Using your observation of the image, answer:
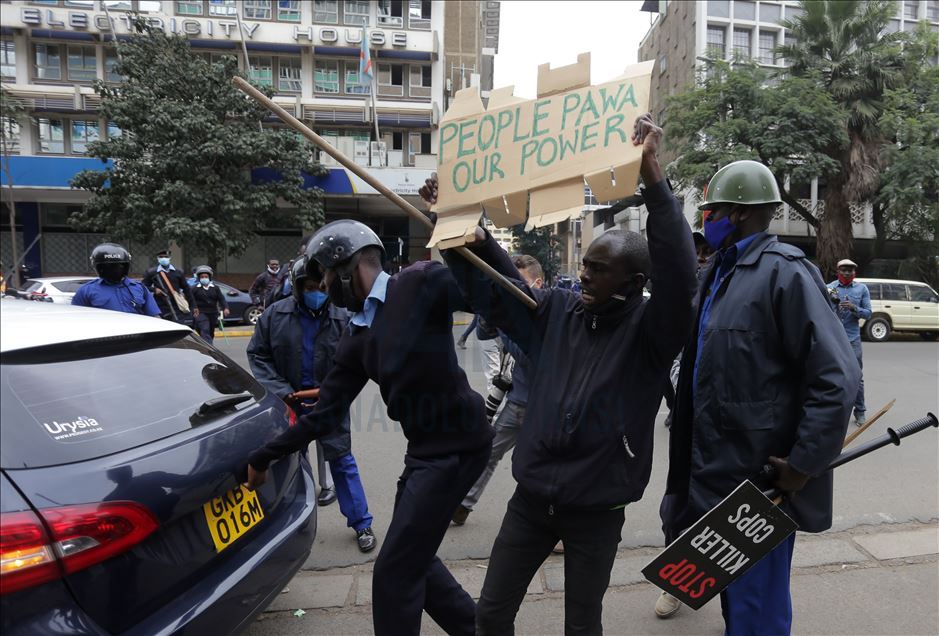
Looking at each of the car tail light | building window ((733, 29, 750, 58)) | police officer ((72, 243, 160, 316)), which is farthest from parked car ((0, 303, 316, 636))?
building window ((733, 29, 750, 58))

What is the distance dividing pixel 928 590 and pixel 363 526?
3.02 meters

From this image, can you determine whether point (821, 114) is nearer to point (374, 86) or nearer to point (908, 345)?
point (908, 345)

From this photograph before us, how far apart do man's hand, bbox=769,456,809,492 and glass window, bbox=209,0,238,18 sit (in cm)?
2830

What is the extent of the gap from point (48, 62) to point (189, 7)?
19.7 ft

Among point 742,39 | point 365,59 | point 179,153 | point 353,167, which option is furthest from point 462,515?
point 742,39

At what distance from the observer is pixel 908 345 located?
14000mm

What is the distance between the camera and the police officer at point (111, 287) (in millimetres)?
5402

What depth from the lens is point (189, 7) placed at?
25.0 meters

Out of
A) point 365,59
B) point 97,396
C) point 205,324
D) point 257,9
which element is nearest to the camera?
point 97,396

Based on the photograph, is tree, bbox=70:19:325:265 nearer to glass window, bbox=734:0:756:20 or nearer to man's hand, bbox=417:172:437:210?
man's hand, bbox=417:172:437:210

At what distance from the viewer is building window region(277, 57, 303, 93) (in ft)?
84.6

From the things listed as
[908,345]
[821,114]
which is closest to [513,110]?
[908,345]

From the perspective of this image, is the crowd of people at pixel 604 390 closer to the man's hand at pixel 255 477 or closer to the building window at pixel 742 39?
the man's hand at pixel 255 477

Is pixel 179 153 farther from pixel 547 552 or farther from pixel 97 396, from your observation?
pixel 547 552
